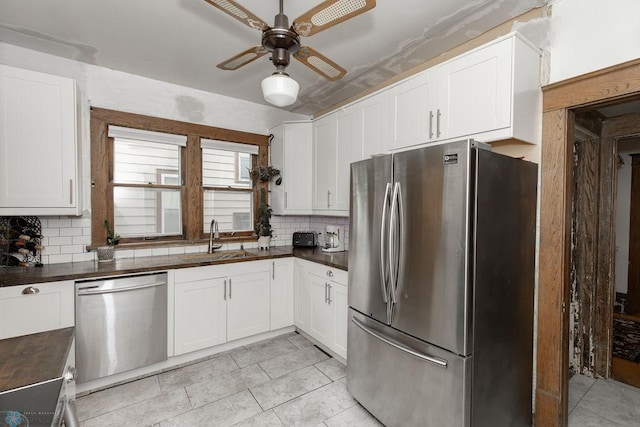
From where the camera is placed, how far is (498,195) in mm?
1627

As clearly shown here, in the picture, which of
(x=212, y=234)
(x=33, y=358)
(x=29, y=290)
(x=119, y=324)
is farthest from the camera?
(x=212, y=234)

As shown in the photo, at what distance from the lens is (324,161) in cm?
340

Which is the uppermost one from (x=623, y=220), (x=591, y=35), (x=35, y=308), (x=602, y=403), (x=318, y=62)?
(x=591, y=35)

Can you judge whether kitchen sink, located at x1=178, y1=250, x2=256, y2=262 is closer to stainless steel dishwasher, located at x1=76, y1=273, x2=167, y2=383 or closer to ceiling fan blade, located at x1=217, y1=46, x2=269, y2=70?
stainless steel dishwasher, located at x1=76, y1=273, x2=167, y2=383

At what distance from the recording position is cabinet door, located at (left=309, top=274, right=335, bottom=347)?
9.14ft

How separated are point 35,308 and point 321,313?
7.17 feet

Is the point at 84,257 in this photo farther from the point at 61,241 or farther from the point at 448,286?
the point at 448,286

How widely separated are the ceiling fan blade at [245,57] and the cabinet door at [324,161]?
4.97ft

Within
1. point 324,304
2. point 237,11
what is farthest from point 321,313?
Result: point 237,11

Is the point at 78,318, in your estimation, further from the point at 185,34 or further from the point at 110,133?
the point at 185,34

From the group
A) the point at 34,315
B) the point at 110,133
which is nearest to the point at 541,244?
the point at 34,315

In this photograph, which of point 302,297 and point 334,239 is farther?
point 334,239

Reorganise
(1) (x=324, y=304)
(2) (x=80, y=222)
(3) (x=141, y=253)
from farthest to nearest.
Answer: (3) (x=141, y=253), (1) (x=324, y=304), (2) (x=80, y=222)

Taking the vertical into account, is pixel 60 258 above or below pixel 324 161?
below
